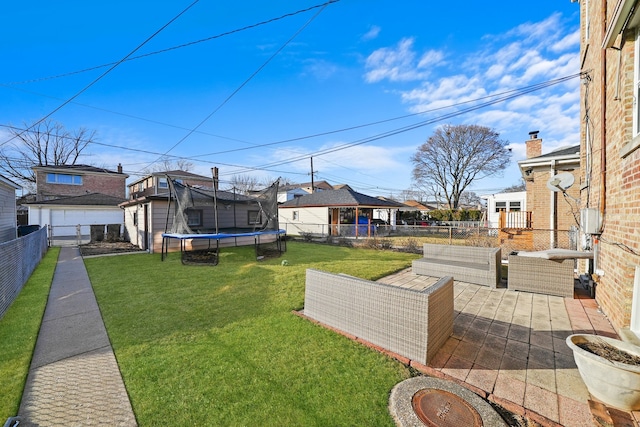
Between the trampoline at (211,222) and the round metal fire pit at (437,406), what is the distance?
6.81 meters

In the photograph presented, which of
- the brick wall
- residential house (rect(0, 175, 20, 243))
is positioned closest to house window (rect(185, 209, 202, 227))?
residential house (rect(0, 175, 20, 243))

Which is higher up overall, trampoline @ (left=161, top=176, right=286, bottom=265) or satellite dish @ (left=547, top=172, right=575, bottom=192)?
satellite dish @ (left=547, top=172, right=575, bottom=192)

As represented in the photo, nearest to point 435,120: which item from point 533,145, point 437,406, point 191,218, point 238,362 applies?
point 533,145

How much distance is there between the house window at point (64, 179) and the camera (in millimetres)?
19766

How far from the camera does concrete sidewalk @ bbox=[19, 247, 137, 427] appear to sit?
1.94 meters

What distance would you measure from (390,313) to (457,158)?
28.6 m

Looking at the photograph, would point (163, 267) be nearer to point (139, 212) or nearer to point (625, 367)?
point (139, 212)

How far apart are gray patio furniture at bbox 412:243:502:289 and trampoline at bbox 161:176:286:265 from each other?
5356mm

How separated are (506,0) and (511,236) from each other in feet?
24.4

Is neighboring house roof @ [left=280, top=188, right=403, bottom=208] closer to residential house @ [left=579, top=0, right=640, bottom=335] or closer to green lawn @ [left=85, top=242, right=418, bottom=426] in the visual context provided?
green lawn @ [left=85, top=242, right=418, bottom=426]

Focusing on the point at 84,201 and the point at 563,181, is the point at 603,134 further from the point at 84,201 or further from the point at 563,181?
the point at 84,201

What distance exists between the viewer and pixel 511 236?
32.3 ft

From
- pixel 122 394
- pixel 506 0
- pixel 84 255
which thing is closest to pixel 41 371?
pixel 122 394

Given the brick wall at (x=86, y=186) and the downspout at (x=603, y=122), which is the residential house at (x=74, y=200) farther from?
the downspout at (x=603, y=122)
